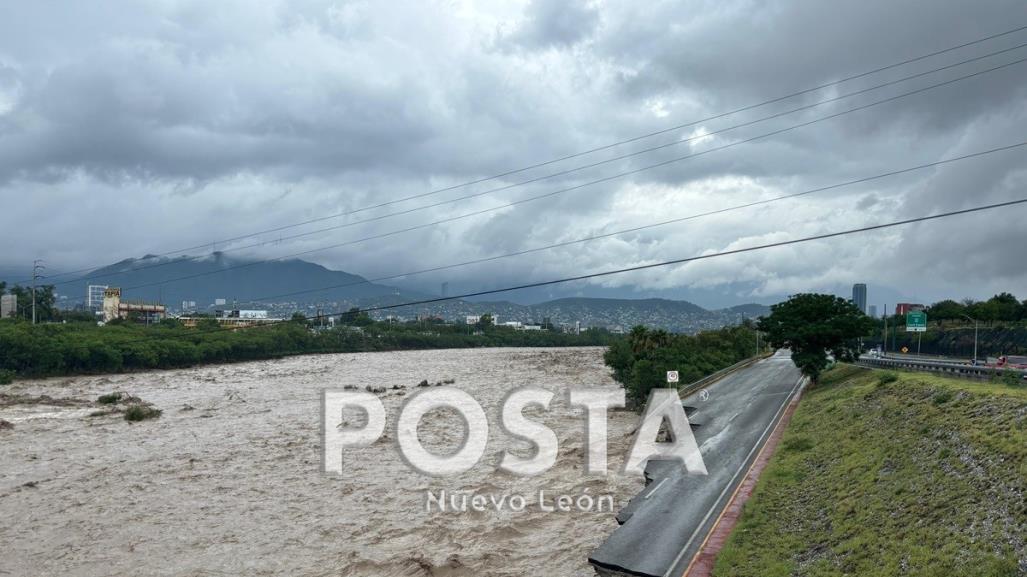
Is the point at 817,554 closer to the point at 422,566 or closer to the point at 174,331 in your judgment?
the point at 422,566

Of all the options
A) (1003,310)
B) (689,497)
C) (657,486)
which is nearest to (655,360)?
(657,486)

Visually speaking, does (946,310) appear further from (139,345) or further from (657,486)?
(139,345)

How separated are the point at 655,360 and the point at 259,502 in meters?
39.0

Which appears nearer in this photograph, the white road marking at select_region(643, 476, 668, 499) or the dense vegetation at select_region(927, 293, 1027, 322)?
the white road marking at select_region(643, 476, 668, 499)

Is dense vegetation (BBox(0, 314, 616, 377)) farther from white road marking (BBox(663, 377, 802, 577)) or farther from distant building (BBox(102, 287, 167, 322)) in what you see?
distant building (BBox(102, 287, 167, 322))

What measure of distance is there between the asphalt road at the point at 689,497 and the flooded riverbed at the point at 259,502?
134 cm

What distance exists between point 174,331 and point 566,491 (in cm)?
9808

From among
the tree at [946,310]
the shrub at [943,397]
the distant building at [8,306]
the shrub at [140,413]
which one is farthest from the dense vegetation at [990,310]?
the distant building at [8,306]

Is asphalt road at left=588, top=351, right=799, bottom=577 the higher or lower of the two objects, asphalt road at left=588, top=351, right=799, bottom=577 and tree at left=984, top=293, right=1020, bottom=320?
the lower

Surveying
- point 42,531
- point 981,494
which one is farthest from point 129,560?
point 981,494

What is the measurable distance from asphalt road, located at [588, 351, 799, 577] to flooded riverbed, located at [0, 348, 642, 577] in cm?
134

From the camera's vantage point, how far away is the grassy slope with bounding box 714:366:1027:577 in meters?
13.9

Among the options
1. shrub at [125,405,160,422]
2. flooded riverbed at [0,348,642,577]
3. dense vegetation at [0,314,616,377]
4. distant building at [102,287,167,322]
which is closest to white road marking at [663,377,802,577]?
flooded riverbed at [0,348,642,577]

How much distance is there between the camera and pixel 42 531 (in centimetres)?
2677
